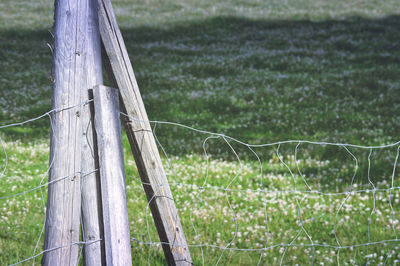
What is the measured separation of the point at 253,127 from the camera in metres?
13.6

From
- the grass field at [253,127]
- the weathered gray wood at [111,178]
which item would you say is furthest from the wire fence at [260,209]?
the weathered gray wood at [111,178]

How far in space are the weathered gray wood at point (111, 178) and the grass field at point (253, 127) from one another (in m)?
0.90

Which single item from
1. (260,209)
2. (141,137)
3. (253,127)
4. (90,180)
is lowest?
(260,209)

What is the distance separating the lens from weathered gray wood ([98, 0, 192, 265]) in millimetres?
4223

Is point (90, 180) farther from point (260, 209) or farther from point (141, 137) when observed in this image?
point (260, 209)

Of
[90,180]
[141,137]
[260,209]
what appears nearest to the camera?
[90,180]

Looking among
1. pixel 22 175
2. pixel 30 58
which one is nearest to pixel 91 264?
pixel 22 175

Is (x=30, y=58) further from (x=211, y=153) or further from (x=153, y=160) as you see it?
(x=153, y=160)

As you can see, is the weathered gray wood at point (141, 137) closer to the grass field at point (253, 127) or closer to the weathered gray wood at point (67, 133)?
the weathered gray wood at point (67, 133)

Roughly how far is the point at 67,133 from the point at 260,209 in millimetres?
4664

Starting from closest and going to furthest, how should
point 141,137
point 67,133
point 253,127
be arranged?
→ point 67,133
point 141,137
point 253,127

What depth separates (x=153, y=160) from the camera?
173 inches

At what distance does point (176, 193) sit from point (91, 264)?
4495 mm

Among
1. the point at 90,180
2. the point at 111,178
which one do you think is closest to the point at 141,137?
the point at 111,178
